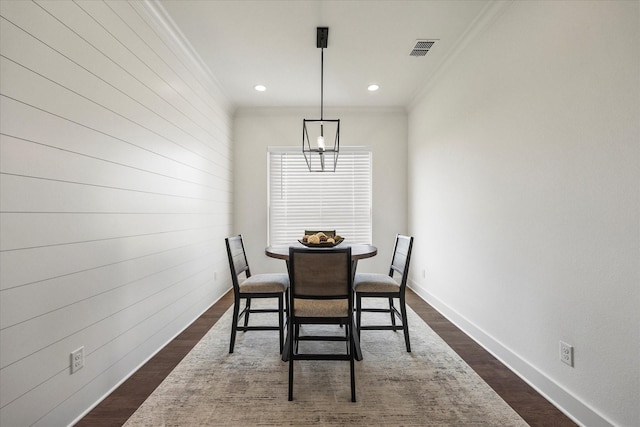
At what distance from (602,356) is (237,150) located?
4460 millimetres

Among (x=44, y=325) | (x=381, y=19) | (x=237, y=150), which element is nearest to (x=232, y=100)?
(x=237, y=150)

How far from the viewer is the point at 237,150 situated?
4.73 m

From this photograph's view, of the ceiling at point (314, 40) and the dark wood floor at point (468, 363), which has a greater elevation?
the ceiling at point (314, 40)

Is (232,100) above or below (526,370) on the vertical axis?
above

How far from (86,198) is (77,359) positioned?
34.1 inches

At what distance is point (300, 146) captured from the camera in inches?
186

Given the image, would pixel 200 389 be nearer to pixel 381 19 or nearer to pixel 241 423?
pixel 241 423

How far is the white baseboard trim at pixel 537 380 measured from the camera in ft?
5.24

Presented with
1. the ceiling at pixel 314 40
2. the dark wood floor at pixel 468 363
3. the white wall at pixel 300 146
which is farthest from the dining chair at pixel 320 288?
the white wall at pixel 300 146

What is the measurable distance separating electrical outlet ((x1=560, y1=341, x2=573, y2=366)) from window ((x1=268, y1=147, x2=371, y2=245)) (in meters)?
3.13

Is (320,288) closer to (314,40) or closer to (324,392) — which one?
(324,392)

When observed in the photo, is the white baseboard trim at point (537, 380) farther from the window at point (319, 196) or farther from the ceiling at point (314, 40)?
the ceiling at point (314, 40)

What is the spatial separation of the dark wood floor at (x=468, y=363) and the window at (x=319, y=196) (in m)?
2.03

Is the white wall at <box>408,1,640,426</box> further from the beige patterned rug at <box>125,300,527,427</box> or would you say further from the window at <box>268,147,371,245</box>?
the window at <box>268,147,371,245</box>
